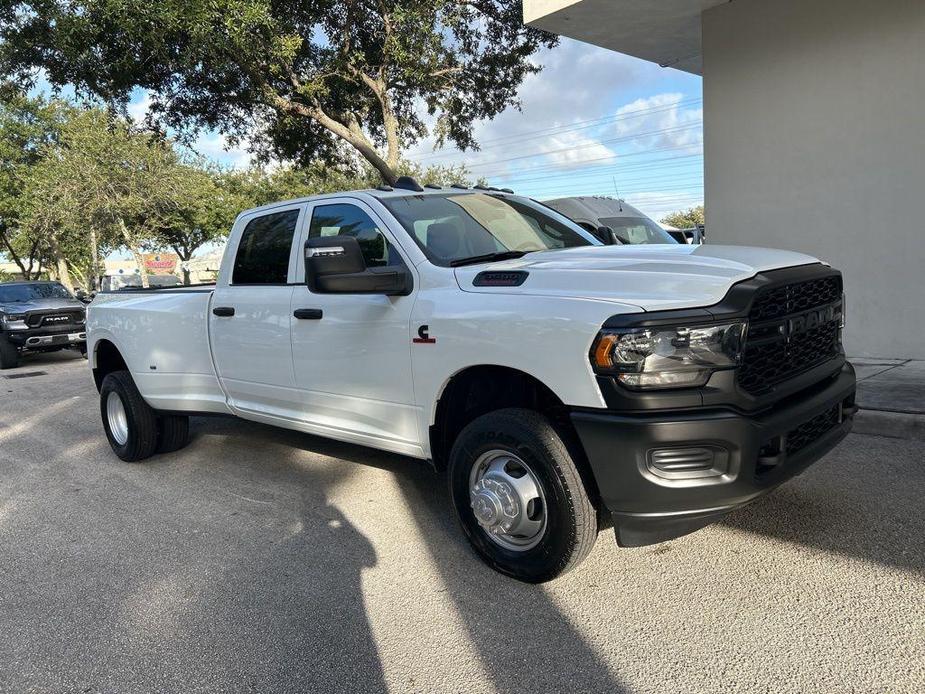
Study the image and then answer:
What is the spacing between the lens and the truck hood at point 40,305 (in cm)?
1391

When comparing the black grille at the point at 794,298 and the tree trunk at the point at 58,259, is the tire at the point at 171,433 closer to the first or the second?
the black grille at the point at 794,298

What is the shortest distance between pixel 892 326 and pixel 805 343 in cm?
554

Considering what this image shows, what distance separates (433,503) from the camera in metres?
4.48

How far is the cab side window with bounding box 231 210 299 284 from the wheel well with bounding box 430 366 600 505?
5.42 ft

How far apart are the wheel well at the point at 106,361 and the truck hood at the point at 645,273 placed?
402 centimetres

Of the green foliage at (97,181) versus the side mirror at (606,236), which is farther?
the green foliage at (97,181)

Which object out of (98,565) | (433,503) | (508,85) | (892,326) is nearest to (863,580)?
(433,503)

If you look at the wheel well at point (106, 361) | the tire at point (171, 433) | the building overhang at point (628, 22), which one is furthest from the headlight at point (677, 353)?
the building overhang at point (628, 22)

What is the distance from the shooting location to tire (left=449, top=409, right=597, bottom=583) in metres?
3.02

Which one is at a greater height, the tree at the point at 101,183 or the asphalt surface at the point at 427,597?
the tree at the point at 101,183

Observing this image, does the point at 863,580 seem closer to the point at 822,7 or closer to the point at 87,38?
the point at 822,7

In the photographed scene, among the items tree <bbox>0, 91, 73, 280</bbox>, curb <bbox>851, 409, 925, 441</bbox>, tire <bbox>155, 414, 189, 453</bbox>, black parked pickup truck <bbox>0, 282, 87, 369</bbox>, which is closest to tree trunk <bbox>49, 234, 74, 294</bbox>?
tree <bbox>0, 91, 73, 280</bbox>

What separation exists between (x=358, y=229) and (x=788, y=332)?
2.45m

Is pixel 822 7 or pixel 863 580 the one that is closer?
pixel 863 580
